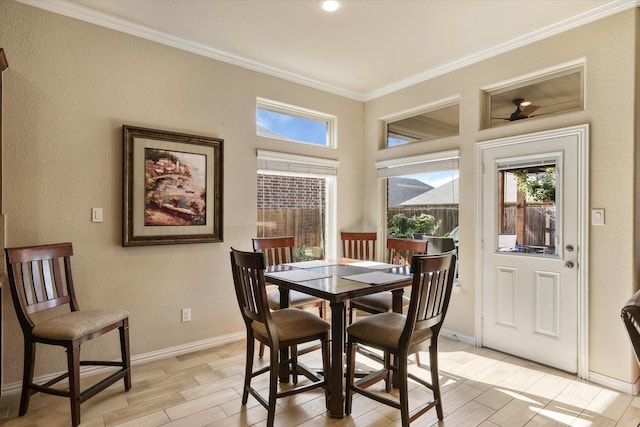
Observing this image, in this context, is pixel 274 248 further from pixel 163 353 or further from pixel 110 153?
pixel 110 153

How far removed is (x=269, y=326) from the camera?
206 cm

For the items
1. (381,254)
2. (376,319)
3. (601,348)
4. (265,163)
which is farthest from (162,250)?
(601,348)

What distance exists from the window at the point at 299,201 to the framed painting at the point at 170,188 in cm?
55

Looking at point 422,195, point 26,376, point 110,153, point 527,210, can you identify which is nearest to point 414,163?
point 422,195

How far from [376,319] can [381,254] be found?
7.33ft

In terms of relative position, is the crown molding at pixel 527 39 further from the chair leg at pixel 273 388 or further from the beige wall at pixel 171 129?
the chair leg at pixel 273 388

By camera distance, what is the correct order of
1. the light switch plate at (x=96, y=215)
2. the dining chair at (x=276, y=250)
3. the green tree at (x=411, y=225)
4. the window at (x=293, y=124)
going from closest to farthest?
the light switch plate at (x=96, y=215) < the dining chair at (x=276, y=250) < the window at (x=293, y=124) < the green tree at (x=411, y=225)

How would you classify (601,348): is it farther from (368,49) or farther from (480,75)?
(368,49)

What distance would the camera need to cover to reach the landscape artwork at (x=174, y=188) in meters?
3.04

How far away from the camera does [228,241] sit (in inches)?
138

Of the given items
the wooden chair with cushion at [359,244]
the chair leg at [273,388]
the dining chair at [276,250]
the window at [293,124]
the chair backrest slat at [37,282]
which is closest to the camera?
the chair leg at [273,388]

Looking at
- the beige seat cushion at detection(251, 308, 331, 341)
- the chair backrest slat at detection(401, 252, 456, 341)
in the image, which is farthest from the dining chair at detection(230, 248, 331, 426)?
the chair backrest slat at detection(401, 252, 456, 341)

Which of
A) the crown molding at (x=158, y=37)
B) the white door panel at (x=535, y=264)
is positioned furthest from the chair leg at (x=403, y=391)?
the crown molding at (x=158, y=37)

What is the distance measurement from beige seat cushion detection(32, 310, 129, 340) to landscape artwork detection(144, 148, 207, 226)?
86 centimetres
